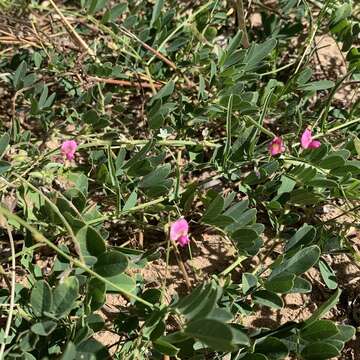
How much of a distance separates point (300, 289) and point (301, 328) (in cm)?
8

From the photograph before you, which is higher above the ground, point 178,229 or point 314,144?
point 314,144

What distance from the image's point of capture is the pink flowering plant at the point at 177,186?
4.39 ft

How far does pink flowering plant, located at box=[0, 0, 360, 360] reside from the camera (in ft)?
4.39

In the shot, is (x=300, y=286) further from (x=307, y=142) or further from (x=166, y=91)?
(x=166, y=91)

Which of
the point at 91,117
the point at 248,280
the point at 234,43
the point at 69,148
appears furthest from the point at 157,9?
the point at 248,280

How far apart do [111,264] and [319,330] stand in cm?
44

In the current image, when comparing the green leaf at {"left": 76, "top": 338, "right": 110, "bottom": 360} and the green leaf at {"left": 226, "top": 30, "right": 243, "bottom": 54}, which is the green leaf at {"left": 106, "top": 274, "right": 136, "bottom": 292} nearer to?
the green leaf at {"left": 76, "top": 338, "right": 110, "bottom": 360}

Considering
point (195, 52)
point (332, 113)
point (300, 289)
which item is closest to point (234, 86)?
point (195, 52)

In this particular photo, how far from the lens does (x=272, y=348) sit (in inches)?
54.1

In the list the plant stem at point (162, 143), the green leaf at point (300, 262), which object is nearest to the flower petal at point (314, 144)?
the plant stem at point (162, 143)

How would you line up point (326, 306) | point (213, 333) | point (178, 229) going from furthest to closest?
point (178, 229)
point (326, 306)
point (213, 333)

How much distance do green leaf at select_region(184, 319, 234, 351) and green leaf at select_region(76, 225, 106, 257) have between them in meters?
0.24

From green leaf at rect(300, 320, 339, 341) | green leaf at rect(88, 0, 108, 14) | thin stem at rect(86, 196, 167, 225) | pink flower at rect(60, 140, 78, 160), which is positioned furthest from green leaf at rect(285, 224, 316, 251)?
green leaf at rect(88, 0, 108, 14)

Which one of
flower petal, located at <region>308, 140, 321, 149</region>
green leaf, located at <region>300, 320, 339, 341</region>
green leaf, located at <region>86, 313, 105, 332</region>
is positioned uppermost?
flower petal, located at <region>308, 140, 321, 149</region>
